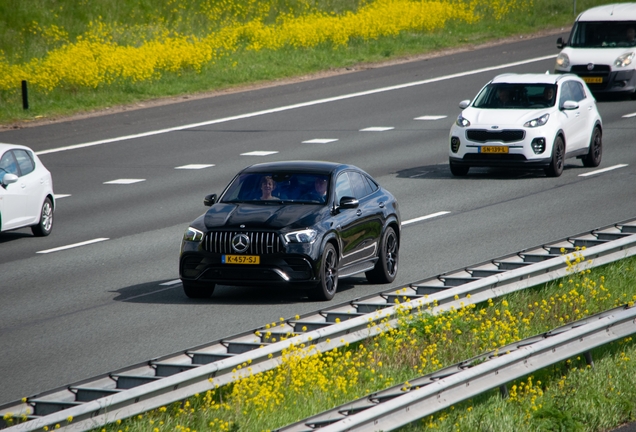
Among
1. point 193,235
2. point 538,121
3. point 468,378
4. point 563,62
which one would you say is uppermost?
point 468,378

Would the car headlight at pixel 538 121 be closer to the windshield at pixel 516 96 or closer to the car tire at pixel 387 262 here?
the windshield at pixel 516 96

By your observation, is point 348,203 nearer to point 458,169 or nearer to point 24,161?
point 24,161

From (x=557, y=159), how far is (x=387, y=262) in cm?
960

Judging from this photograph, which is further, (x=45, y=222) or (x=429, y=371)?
(x=45, y=222)

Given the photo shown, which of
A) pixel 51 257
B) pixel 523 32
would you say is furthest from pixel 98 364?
pixel 523 32

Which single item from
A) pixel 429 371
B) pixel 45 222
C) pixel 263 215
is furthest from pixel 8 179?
pixel 429 371

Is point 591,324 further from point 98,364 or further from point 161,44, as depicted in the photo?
point 161,44

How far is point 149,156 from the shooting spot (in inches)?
1089

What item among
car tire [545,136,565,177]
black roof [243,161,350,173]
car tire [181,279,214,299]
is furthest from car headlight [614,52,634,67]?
car tire [181,279,214,299]

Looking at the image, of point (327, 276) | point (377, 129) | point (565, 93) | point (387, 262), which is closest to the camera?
point (327, 276)

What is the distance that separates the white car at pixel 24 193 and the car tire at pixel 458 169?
26.5 feet

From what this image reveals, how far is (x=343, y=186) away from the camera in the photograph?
1514 centimetres

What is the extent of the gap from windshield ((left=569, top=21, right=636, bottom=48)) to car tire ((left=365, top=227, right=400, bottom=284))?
2055 cm

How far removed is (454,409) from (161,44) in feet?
109
